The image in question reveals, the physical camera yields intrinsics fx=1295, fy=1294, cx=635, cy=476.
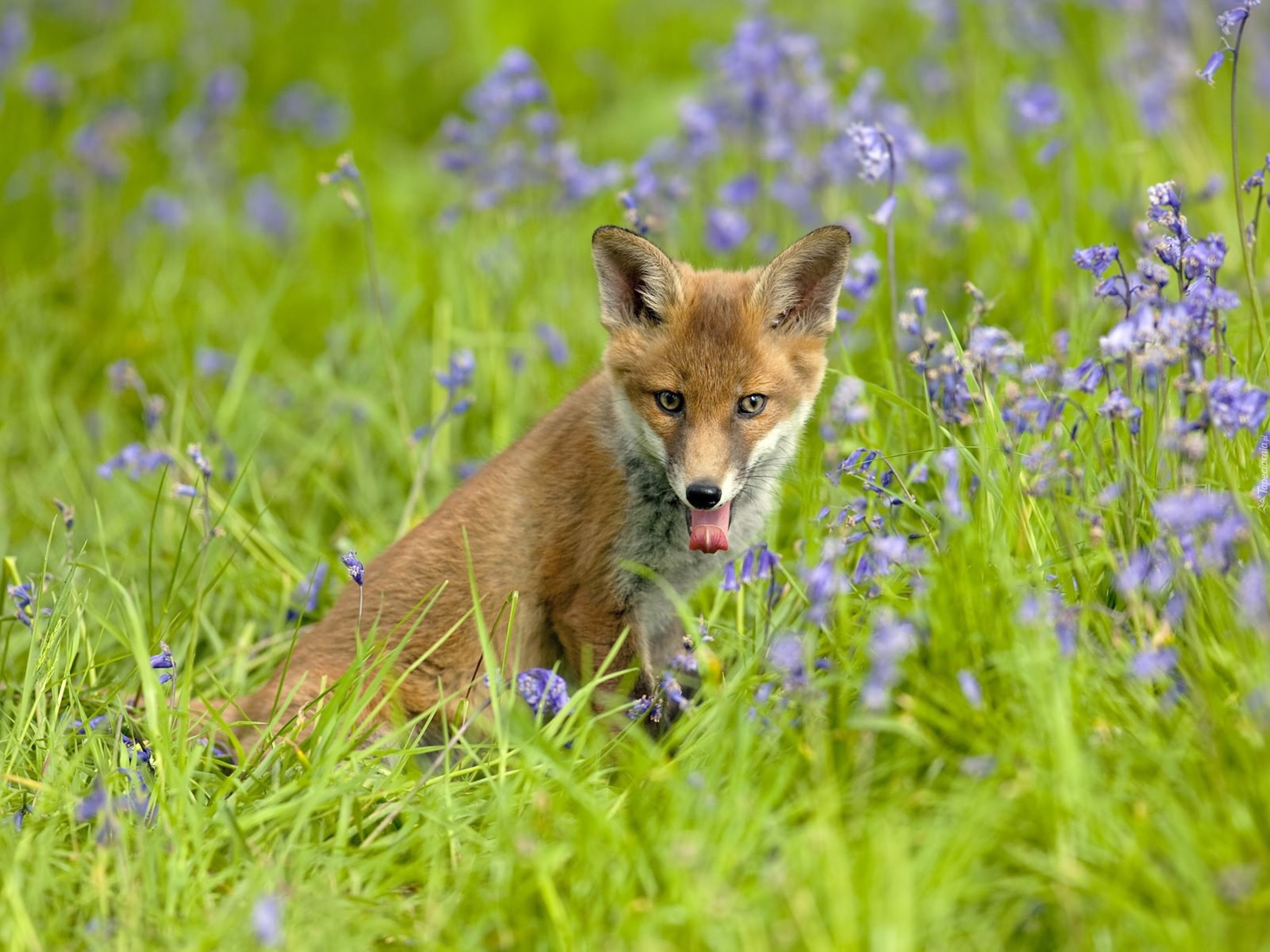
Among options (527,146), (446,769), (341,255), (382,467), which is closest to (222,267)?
(341,255)

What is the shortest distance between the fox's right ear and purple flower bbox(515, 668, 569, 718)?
4.07 feet

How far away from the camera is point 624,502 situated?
3.93 metres

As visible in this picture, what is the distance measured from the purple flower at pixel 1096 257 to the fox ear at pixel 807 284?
2.61 ft

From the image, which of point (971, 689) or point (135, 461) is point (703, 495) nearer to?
point (971, 689)

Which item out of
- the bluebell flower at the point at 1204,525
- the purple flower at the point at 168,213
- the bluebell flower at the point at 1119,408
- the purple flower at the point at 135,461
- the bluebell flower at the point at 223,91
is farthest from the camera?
the bluebell flower at the point at 223,91

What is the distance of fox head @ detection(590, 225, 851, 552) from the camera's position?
3.76m

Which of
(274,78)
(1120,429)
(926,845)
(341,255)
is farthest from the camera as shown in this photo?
(274,78)

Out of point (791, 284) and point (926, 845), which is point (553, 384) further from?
point (926, 845)

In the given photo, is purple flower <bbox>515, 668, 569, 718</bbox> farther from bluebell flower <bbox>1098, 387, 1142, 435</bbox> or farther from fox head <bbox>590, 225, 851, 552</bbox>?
bluebell flower <bbox>1098, 387, 1142, 435</bbox>

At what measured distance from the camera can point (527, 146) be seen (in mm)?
6941

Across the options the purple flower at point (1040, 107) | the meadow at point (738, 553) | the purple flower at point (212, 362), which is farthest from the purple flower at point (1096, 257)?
the purple flower at point (212, 362)

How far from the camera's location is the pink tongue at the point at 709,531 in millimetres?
3734

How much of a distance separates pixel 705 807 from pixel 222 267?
5.27 metres

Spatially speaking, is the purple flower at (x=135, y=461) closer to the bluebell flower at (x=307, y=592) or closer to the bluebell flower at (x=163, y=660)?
the bluebell flower at (x=307, y=592)
